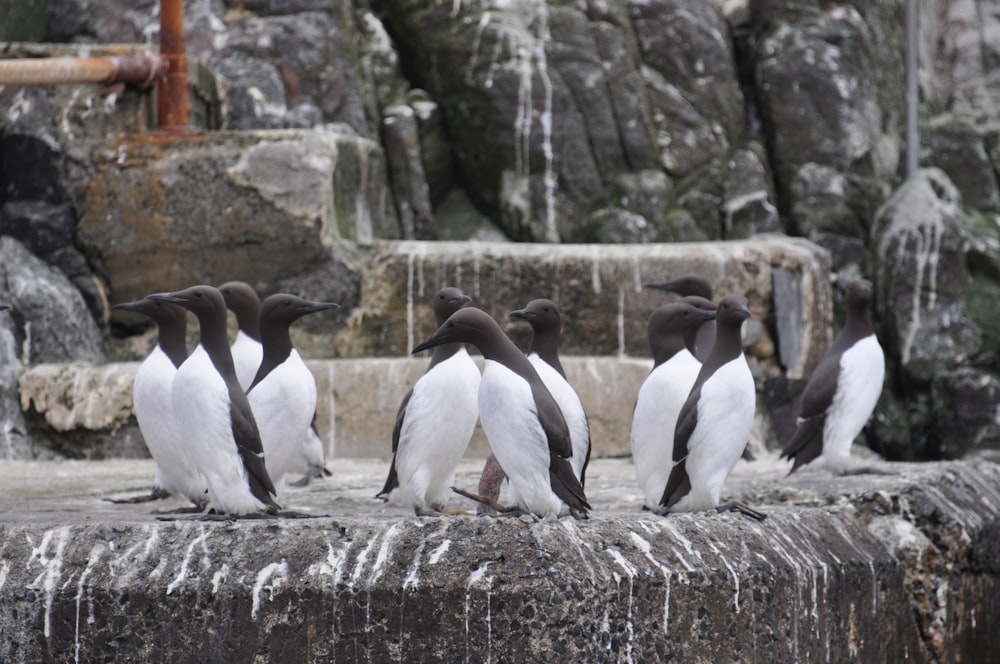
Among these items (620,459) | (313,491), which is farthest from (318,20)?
(313,491)

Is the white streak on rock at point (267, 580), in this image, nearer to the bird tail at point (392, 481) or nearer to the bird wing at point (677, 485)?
the bird tail at point (392, 481)

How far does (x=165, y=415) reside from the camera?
5.75m

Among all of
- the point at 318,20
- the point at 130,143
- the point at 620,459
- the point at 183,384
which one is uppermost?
the point at 318,20

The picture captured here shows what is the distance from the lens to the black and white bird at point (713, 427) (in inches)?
215

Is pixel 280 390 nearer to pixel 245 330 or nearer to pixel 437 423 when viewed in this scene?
pixel 437 423

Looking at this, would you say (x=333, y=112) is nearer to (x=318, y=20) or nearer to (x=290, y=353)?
(x=318, y=20)

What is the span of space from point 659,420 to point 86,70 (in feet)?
20.4

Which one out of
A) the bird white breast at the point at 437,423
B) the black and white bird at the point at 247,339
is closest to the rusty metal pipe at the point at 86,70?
the black and white bird at the point at 247,339

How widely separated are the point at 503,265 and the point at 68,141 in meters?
3.40

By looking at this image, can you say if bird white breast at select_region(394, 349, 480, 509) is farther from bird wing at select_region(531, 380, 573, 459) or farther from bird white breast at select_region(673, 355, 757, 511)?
bird white breast at select_region(673, 355, 757, 511)

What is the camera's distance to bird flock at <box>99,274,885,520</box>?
16.6ft

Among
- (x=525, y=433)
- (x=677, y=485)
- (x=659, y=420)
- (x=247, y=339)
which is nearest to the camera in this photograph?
(x=525, y=433)

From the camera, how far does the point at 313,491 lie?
278 inches

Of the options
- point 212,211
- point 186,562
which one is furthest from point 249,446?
point 212,211
